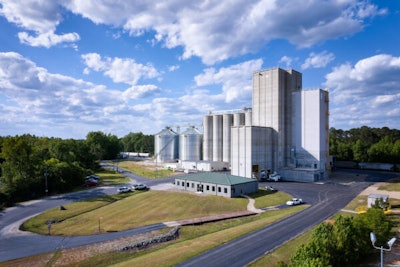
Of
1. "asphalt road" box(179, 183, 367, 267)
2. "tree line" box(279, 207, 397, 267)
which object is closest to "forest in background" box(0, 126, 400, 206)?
"asphalt road" box(179, 183, 367, 267)

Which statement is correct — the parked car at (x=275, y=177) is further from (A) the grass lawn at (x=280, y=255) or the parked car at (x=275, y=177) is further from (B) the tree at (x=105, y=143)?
(B) the tree at (x=105, y=143)

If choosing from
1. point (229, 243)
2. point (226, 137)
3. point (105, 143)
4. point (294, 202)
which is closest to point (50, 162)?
point (226, 137)

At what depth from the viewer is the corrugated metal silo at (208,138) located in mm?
120812

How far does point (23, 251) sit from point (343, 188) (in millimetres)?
68794

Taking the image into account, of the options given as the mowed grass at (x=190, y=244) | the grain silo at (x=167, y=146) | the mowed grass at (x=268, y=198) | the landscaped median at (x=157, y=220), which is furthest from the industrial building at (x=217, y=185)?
the grain silo at (x=167, y=146)

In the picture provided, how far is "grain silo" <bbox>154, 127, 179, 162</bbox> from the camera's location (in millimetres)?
140750

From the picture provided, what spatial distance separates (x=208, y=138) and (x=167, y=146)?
95.4 ft

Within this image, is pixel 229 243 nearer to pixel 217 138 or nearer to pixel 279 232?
pixel 279 232

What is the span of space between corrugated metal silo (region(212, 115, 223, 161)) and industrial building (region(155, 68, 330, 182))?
26.2 meters

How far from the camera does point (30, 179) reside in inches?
2771

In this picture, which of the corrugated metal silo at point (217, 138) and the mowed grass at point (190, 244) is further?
the corrugated metal silo at point (217, 138)

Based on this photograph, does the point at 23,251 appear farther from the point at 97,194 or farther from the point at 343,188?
the point at 343,188

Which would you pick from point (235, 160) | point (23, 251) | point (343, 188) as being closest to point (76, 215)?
point (23, 251)

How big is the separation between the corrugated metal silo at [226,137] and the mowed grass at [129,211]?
51.5 m
